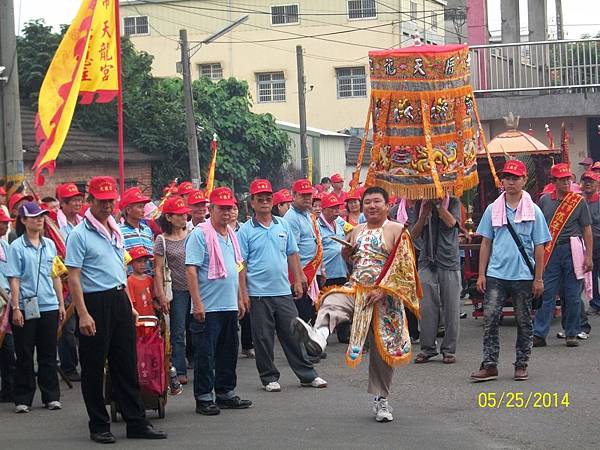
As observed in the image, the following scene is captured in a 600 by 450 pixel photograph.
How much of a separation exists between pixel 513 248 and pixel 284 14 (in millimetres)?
52367

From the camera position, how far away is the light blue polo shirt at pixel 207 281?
413 inches

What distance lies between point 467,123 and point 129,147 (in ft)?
72.4

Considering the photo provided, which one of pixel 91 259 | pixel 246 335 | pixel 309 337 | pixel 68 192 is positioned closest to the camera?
pixel 309 337

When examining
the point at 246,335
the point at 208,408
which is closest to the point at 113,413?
the point at 208,408

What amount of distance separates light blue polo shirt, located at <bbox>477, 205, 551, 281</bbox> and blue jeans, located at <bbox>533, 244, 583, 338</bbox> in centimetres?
244

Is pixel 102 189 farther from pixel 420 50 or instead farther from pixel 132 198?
pixel 420 50

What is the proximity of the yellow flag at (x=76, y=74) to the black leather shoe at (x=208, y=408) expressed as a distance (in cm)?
568

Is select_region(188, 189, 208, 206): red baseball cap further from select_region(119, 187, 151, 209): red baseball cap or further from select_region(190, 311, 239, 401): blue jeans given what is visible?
select_region(190, 311, 239, 401): blue jeans

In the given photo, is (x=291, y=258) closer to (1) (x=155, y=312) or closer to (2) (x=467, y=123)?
(1) (x=155, y=312)

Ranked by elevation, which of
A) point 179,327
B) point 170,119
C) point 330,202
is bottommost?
point 179,327

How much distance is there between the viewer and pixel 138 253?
38.4ft

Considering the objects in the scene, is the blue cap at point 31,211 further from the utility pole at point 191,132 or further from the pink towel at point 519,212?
the utility pole at point 191,132

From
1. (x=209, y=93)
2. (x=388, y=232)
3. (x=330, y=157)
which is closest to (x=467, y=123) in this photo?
(x=388, y=232)
